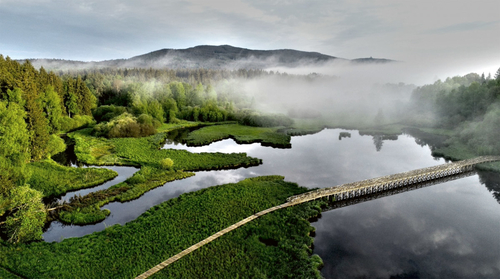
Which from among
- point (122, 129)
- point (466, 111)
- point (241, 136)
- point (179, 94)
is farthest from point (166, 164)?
point (466, 111)

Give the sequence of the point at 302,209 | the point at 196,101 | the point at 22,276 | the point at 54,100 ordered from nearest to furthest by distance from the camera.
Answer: the point at 22,276 → the point at 302,209 → the point at 54,100 → the point at 196,101

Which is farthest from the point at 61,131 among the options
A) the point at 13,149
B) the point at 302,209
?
the point at 302,209

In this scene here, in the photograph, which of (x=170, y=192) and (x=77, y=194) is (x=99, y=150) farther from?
(x=170, y=192)

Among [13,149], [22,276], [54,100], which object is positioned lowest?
[22,276]

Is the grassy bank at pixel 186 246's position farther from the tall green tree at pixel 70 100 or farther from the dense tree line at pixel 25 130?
the tall green tree at pixel 70 100

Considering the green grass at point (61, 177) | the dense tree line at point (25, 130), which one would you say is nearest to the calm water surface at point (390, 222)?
the dense tree line at point (25, 130)

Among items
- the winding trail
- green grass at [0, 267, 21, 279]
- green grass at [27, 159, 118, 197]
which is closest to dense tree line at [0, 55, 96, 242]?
green grass at [27, 159, 118, 197]

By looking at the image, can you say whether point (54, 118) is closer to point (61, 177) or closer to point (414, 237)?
point (61, 177)
